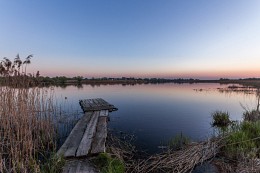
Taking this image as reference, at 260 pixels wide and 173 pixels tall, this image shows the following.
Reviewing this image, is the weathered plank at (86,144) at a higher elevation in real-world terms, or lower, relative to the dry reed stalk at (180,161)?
higher

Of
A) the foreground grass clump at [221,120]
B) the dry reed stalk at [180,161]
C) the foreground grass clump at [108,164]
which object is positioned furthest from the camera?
the foreground grass clump at [221,120]

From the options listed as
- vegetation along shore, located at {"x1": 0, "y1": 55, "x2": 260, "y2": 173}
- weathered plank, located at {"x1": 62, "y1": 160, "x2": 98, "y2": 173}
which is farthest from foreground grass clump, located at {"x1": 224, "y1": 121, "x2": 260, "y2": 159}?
weathered plank, located at {"x1": 62, "y1": 160, "x2": 98, "y2": 173}

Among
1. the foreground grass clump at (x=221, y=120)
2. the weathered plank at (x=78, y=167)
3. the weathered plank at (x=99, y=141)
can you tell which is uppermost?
the weathered plank at (x=99, y=141)

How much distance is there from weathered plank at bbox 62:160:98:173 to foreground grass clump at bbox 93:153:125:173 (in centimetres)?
25

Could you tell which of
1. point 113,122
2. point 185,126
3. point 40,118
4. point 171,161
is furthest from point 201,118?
point 40,118

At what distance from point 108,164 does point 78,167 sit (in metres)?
0.81

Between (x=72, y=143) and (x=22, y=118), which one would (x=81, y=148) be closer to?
(x=72, y=143)

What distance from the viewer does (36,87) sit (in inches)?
383

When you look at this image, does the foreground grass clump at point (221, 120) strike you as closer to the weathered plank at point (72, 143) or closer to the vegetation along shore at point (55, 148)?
the vegetation along shore at point (55, 148)

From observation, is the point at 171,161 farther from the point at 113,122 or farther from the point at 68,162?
the point at 113,122

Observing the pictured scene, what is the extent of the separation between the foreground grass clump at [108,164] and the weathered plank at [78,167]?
0.81 feet

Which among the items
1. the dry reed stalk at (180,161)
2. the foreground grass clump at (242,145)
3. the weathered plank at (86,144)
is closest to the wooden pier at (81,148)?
the weathered plank at (86,144)

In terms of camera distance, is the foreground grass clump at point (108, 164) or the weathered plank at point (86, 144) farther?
the weathered plank at point (86, 144)

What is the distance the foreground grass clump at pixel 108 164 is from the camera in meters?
5.68
